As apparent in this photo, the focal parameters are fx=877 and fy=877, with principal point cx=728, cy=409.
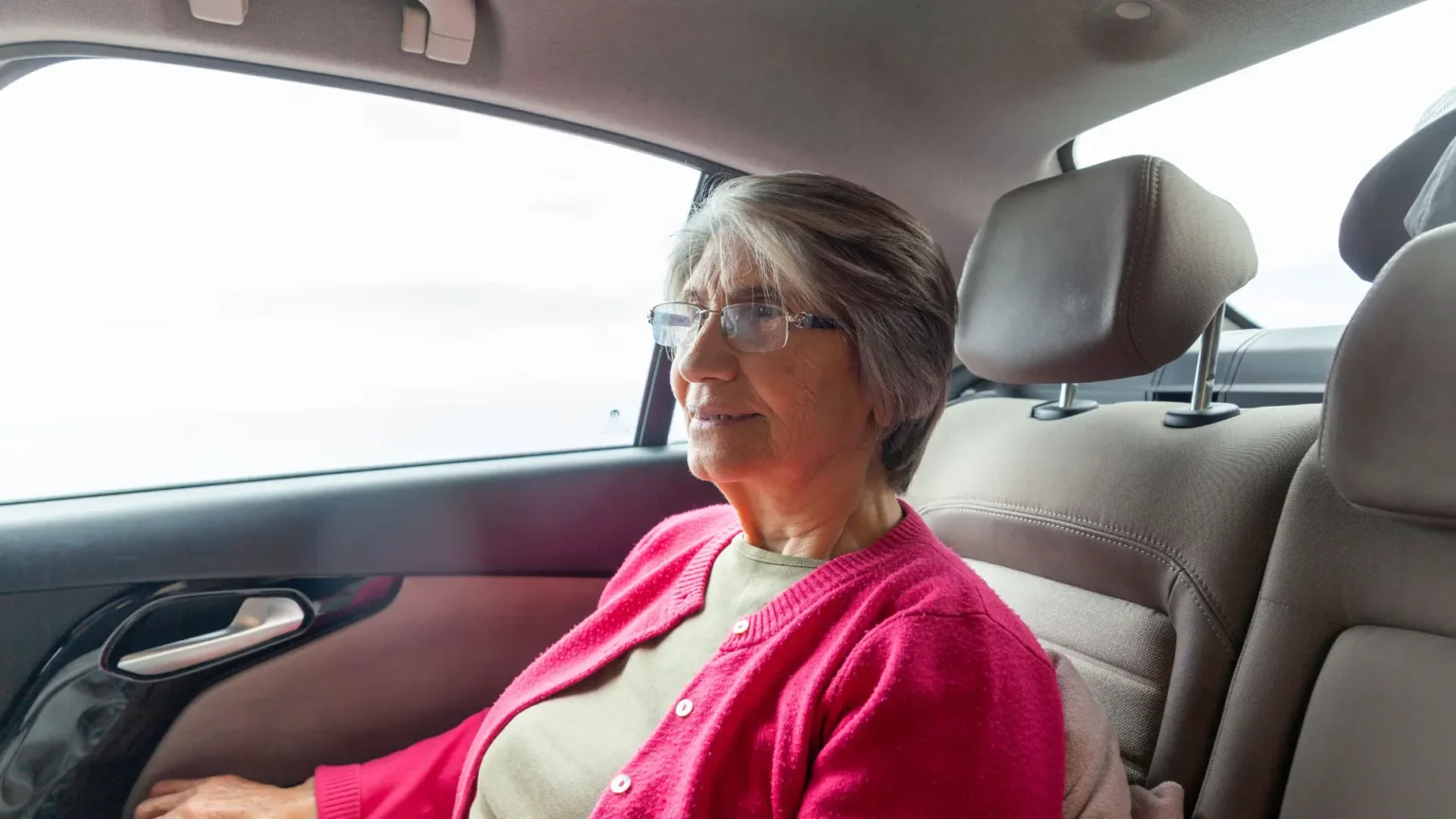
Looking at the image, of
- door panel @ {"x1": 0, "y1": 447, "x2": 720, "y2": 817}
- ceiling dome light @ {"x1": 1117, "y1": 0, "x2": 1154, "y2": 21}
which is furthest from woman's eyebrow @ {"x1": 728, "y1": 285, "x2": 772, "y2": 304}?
door panel @ {"x1": 0, "y1": 447, "x2": 720, "y2": 817}

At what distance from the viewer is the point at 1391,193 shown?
1.25 m

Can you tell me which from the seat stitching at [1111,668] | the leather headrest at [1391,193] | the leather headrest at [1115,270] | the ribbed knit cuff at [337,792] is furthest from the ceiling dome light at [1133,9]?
the ribbed knit cuff at [337,792]

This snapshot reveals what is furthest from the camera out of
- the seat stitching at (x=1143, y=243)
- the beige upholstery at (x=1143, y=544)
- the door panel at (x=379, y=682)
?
the door panel at (x=379, y=682)

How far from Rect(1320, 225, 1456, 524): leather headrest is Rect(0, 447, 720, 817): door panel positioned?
154 centimetres

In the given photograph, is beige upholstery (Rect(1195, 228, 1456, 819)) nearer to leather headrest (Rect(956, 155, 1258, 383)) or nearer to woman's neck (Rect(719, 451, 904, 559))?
leather headrest (Rect(956, 155, 1258, 383))

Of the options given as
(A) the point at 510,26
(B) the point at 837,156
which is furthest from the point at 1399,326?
(A) the point at 510,26

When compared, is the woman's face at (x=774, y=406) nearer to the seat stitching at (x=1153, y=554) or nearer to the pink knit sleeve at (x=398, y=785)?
the seat stitching at (x=1153, y=554)

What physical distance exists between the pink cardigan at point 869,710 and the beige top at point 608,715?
0.03 metres

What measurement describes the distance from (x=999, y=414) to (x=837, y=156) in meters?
0.68

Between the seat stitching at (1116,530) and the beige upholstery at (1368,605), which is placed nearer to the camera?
the beige upholstery at (1368,605)

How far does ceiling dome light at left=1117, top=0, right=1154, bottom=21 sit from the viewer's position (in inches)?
58.5

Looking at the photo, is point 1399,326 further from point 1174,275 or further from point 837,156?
point 837,156

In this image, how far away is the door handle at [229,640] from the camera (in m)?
1.64

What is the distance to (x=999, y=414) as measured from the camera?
1.81m
